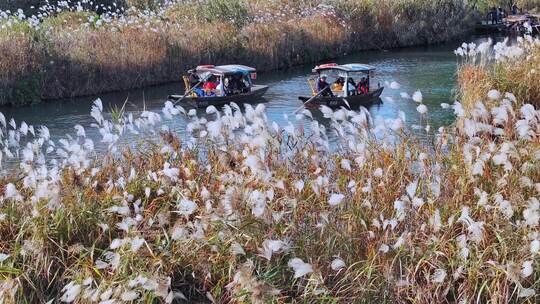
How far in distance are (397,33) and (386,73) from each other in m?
8.35

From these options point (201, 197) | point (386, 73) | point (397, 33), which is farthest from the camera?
point (397, 33)

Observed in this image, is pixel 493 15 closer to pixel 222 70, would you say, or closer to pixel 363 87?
pixel 363 87

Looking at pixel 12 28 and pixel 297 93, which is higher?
pixel 12 28

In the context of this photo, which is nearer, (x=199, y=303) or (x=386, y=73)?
(x=199, y=303)

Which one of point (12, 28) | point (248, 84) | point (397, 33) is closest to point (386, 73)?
point (248, 84)

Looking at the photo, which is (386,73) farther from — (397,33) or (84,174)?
(84,174)

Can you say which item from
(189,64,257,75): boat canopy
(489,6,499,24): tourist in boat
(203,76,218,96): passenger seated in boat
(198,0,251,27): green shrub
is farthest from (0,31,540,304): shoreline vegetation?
(489,6,499,24): tourist in boat

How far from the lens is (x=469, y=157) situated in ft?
19.7

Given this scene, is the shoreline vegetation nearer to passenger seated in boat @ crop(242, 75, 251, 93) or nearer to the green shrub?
passenger seated in boat @ crop(242, 75, 251, 93)

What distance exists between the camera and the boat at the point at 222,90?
60.1 feet

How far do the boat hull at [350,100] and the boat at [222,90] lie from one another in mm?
1620

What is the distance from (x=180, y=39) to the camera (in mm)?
22938

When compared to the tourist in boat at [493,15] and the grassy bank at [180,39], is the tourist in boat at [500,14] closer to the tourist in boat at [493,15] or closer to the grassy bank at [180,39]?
the tourist in boat at [493,15]

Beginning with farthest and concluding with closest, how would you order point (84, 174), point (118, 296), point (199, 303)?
point (84, 174) < point (199, 303) < point (118, 296)
